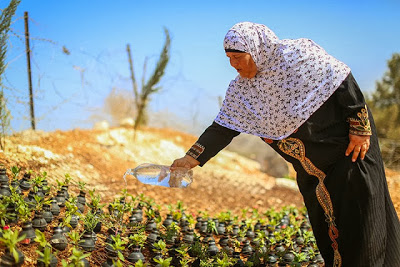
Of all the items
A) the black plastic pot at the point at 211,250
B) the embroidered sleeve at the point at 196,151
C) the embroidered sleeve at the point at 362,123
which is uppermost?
the embroidered sleeve at the point at 362,123

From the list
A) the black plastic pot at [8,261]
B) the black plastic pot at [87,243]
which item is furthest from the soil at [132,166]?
the black plastic pot at [8,261]

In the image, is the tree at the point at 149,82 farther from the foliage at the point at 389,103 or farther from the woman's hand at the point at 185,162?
the foliage at the point at 389,103

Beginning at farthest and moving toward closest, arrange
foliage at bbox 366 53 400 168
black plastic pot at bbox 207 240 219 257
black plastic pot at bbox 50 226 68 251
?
foliage at bbox 366 53 400 168
black plastic pot at bbox 207 240 219 257
black plastic pot at bbox 50 226 68 251

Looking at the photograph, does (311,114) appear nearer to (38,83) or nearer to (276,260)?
(276,260)

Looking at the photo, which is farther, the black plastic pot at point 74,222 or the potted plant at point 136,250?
the black plastic pot at point 74,222

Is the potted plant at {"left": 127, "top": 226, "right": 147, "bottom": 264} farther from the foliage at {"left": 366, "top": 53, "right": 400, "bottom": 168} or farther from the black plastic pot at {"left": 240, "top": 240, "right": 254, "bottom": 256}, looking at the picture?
the foliage at {"left": 366, "top": 53, "right": 400, "bottom": 168}

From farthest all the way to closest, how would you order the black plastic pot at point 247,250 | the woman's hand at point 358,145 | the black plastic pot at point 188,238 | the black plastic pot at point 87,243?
the black plastic pot at point 247,250
the black plastic pot at point 188,238
the black plastic pot at point 87,243
the woman's hand at point 358,145

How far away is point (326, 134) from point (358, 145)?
0.69 ft

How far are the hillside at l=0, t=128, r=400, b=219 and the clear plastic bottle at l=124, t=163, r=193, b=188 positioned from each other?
179 cm

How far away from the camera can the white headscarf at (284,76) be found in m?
2.52

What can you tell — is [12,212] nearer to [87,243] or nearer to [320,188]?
[87,243]

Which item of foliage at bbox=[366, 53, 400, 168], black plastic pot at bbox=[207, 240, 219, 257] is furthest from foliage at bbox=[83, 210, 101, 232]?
foliage at bbox=[366, 53, 400, 168]

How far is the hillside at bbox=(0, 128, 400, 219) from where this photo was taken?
17.4 feet

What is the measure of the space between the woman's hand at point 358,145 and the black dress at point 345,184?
33 mm
